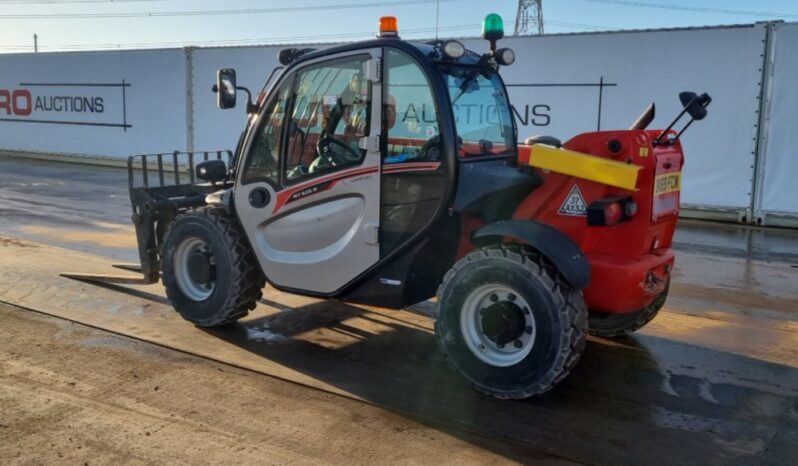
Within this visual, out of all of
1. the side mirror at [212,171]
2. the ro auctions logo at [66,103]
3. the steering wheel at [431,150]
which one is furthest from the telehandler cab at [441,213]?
the ro auctions logo at [66,103]

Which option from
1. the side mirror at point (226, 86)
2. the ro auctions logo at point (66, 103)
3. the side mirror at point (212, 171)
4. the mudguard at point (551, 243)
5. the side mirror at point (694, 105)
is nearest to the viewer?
the mudguard at point (551, 243)

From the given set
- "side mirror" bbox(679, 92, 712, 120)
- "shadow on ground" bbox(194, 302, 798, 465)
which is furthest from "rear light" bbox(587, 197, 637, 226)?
"shadow on ground" bbox(194, 302, 798, 465)

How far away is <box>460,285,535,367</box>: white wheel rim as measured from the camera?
4324 mm

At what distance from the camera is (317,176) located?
5.08m

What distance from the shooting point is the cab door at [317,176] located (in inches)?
192

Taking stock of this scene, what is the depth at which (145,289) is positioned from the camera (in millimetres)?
6926

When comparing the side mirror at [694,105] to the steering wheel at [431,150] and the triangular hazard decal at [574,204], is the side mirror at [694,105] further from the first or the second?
the steering wheel at [431,150]

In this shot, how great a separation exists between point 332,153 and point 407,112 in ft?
2.03

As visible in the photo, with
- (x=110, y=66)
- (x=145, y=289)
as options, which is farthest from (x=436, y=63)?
(x=110, y=66)

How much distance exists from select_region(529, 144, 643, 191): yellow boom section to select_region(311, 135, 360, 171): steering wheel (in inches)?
46.6

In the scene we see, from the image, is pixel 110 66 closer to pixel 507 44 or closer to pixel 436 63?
pixel 507 44

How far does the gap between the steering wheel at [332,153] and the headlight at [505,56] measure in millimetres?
1225

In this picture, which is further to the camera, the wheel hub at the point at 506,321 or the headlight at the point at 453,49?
the headlight at the point at 453,49

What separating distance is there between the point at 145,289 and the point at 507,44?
8.51 metres
